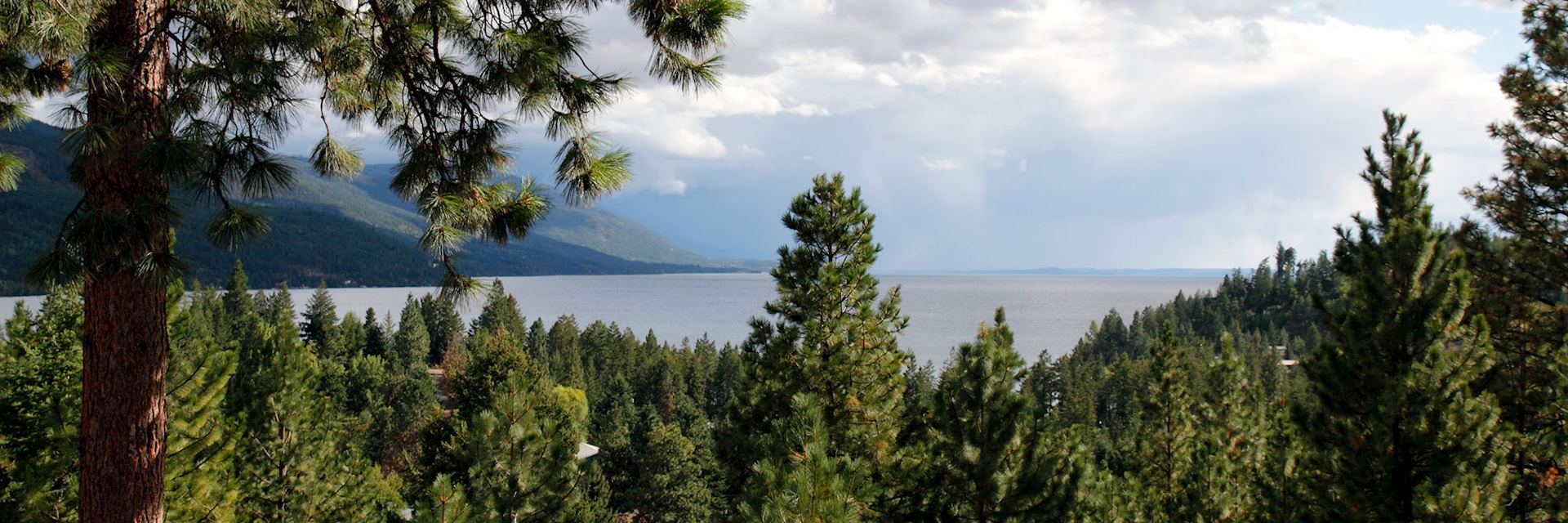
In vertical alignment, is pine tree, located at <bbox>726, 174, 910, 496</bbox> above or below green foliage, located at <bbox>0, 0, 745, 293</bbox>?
below

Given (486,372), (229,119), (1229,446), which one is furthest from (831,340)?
(486,372)

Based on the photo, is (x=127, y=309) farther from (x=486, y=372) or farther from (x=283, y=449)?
(x=486, y=372)

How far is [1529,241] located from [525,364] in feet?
84.0

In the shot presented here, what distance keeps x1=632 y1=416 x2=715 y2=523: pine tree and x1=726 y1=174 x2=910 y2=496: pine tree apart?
20.9 meters

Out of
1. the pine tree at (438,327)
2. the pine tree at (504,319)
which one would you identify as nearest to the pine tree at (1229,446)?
the pine tree at (504,319)

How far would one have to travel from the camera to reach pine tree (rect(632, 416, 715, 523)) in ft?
116

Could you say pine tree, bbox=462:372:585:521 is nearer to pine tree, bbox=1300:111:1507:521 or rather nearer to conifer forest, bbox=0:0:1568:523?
conifer forest, bbox=0:0:1568:523

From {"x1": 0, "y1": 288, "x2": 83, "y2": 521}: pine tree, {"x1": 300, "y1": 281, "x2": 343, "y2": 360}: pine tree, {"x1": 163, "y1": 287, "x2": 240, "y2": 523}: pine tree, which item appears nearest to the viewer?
{"x1": 0, "y1": 288, "x2": 83, "y2": 521}: pine tree

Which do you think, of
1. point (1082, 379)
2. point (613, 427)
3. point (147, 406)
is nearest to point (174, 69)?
point (147, 406)

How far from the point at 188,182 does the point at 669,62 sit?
305cm

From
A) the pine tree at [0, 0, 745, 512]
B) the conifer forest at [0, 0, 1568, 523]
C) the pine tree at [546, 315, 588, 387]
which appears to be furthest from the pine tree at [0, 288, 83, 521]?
the pine tree at [546, 315, 588, 387]

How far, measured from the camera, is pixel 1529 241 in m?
11.8

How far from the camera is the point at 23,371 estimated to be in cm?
1294

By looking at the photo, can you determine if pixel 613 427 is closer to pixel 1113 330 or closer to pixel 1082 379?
pixel 1082 379
